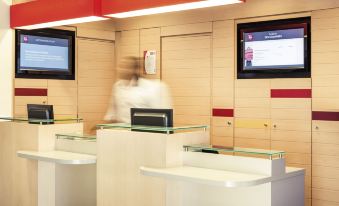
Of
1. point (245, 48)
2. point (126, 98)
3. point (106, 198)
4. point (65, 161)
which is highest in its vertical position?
point (245, 48)

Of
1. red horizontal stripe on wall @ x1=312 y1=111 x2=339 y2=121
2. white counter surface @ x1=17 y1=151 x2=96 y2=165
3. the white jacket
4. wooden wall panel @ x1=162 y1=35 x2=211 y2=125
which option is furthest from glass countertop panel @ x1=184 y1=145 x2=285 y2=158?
wooden wall panel @ x1=162 y1=35 x2=211 y2=125

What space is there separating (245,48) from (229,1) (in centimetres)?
209

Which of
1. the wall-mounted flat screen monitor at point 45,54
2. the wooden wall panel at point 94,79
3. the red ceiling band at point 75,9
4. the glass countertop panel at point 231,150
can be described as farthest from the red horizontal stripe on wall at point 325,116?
the wall-mounted flat screen monitor at point 45,54

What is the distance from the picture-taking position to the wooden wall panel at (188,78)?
22.4 ft

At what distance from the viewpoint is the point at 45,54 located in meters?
6.89

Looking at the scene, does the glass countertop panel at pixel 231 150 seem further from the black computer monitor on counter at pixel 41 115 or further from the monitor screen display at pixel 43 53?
the monitor screen display at pixel 43 53

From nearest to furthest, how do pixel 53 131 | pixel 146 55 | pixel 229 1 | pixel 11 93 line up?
pixel 229 1, pixel 53 131, pixel 11 93, pixel 146 55

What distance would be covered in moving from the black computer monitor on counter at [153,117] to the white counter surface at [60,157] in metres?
0.62

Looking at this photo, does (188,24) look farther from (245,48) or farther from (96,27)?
(96,27)

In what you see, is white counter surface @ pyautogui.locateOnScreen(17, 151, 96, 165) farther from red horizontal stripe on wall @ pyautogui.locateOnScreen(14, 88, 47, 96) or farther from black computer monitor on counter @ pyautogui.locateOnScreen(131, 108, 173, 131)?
red horizontal stripe on wall @ pyautogui.locateOnScreen(14, 88, 47, 96)

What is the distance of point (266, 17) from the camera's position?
6.17 meters

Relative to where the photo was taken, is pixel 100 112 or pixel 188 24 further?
pixel 100 112

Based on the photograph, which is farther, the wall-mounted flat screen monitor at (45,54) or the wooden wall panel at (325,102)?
the wall-mounted flat screen monitor at (45,54)

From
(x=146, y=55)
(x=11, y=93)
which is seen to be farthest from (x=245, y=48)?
(x=11, y=93)
